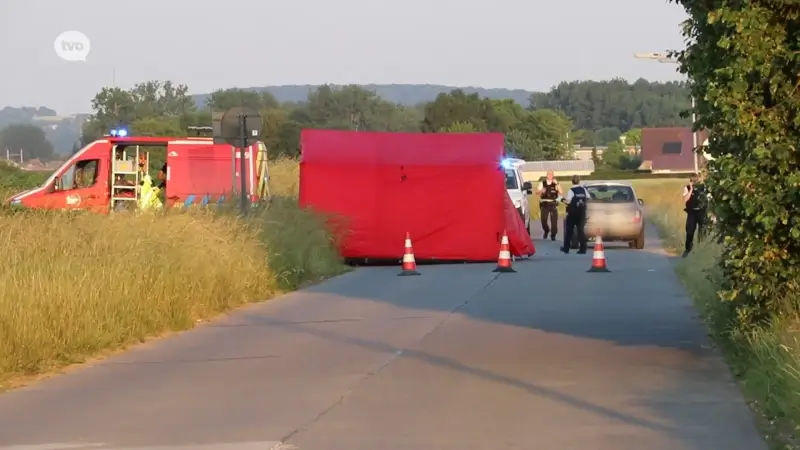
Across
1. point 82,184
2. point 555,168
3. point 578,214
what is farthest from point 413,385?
point 555,168

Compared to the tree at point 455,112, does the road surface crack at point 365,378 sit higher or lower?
lower

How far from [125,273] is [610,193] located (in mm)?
18082

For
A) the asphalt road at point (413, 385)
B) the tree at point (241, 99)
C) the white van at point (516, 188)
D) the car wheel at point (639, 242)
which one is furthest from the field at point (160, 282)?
the tree at point (241, 99)

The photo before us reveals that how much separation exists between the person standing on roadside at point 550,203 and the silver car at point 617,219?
2721 millimetres

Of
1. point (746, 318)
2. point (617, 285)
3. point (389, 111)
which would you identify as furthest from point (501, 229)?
point (389, 111)

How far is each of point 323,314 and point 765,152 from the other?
307 inches

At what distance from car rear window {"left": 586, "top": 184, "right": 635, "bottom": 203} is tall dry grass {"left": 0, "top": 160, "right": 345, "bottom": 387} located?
382 inches

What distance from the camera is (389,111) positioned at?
85375mm

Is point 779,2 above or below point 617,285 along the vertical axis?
above

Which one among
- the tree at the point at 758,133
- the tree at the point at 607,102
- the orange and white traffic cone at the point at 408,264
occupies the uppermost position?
the tree at the point at 607,102

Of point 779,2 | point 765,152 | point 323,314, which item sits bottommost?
point 323,314

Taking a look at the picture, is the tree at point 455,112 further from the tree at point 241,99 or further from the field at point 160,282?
the field at point 160,282

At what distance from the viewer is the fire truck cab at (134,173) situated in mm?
29391

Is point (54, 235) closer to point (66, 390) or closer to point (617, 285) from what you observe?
point (66, 390)
